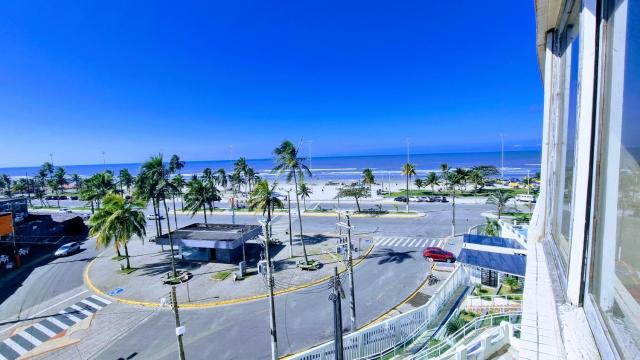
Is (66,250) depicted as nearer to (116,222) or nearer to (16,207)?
(16,207)

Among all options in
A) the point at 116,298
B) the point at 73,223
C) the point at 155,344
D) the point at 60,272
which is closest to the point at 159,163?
the point at 116,298

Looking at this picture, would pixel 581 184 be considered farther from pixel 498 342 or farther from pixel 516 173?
pixel 516 173

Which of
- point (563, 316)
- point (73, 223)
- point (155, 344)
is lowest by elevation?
point (155, 344)

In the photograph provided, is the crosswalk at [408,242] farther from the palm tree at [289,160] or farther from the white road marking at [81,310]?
the white road marking at [81,310]

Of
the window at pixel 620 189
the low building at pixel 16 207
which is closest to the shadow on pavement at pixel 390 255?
the window at pixel 620 189

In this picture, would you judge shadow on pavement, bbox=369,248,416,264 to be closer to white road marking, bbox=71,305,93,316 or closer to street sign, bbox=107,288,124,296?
street sign, bbox=107,288,124,296

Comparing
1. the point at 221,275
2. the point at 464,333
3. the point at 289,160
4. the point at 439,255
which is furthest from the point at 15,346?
the point at 439,255

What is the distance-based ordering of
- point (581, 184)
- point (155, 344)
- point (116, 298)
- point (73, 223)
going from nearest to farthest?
point (581, 184)
point (155, 344)
point (116, 298)
point (73, 223)

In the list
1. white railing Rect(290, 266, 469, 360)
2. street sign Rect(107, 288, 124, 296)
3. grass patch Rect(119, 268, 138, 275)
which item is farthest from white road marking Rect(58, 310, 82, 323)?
white railing Rect(290, 266, 469, 360)
